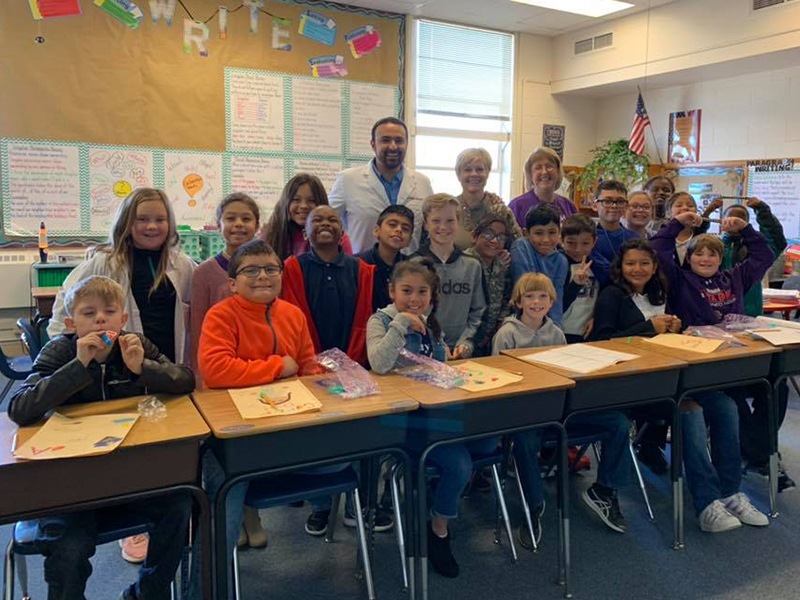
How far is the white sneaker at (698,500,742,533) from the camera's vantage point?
97.5 inches

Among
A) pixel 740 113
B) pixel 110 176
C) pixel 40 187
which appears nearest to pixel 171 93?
pixel 110 176

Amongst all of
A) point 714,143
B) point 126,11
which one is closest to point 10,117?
point 126,11

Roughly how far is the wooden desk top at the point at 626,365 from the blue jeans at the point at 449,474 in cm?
42

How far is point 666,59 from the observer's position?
5.96 metres

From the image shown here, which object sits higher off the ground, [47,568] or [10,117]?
[10,117]

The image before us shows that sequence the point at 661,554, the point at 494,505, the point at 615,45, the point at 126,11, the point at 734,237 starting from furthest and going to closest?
the point at 615,45 < the point at 126,11 < the point at 734,237 < the point at 494,505 < the point at 661,554

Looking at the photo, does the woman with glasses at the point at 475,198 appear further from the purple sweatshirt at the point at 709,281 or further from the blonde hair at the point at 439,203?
the purple sweatshirt at the point at 709,281

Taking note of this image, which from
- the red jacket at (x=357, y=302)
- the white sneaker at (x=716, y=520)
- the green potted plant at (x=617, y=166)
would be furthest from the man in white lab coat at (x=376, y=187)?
the green potted plant at (x=617, y=166)

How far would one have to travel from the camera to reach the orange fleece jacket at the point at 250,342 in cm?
192

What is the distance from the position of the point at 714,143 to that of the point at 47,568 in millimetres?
6672

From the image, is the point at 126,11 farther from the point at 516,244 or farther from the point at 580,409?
the point at 580,409

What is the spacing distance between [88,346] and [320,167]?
463 centimetres

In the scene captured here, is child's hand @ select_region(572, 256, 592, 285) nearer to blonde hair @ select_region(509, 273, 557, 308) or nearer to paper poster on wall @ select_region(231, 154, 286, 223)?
blonde hair @ select_region(509, 273, 557, 308)

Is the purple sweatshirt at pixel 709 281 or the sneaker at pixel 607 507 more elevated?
the purple sweatshirt at pixel 709 281
